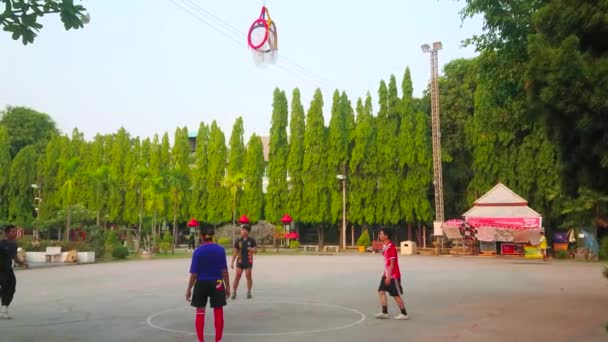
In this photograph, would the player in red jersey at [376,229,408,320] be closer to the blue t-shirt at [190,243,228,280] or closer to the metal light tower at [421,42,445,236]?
the blue t-shirt at [190,243,228,280]

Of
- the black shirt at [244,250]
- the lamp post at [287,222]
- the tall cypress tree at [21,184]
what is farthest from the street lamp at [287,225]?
the black shirt at [244,250]

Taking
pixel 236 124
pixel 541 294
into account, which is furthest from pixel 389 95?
pixel 541 294

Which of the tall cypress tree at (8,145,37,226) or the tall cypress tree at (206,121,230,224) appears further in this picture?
the tall cypress tree at (8,145,37,226)

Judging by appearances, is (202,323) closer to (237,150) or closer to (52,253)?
(52,253)

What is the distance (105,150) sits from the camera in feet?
188

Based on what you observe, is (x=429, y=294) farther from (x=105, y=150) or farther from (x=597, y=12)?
(x=105, y=150)

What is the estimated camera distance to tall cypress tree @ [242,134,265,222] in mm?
50938

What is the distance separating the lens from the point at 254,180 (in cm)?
5172

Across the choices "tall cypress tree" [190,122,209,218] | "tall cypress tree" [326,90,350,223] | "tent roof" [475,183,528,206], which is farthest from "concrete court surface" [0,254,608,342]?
"tall cypress tree" [190,122,209,218]

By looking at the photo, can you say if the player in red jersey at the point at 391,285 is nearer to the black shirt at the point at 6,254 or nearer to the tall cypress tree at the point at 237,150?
the black shirt at the point at 6,254

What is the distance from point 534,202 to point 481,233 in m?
5.88

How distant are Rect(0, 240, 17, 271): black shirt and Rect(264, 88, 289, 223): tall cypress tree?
39.8 metres

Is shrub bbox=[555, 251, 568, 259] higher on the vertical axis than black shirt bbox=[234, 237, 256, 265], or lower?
lower

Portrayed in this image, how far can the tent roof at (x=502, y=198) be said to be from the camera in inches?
1474
